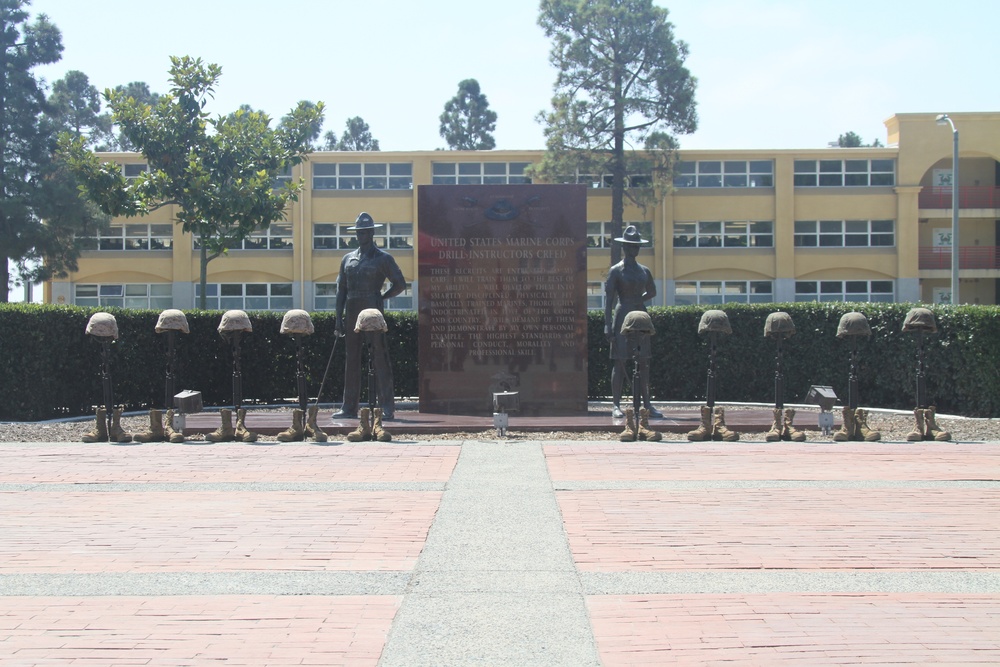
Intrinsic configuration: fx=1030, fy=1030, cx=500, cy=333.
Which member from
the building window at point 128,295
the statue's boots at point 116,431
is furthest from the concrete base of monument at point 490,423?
the building window at point 128,295

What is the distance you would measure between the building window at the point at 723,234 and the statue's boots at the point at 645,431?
3309 centimetres

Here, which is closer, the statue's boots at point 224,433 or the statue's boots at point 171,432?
the statue's boots at point 171,432

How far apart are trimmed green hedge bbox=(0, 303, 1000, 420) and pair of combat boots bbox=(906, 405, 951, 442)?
3.71m

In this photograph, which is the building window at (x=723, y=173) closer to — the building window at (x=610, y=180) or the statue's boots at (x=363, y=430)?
the building window at (x=610, y=180)

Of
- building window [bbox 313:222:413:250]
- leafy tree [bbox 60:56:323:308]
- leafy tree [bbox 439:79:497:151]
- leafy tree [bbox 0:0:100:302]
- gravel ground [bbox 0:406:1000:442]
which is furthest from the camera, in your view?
leafy tree [bbox 439:79:497:151]

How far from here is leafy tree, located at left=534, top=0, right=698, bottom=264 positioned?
135 feet

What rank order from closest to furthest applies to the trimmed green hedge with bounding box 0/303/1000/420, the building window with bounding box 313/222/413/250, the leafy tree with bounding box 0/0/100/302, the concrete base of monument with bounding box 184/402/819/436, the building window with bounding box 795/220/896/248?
the concrete base of monument with bounding box 184/402/819/436, the trimmed green hedge with bounding box 0/303/1000/420, the leafy tree with bounding box 0/0/100/302, the building window with bounding box 313/222/413/250, the building window with bounding box 795/220/896/248

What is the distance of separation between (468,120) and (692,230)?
34.4 m

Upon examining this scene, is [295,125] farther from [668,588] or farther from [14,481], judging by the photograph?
[668,588]

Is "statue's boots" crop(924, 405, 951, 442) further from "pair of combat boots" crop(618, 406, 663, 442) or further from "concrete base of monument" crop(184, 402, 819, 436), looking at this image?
"pair of combat boots" crop(618, 406, 663, 442)

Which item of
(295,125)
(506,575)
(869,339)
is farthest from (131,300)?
(506,575)

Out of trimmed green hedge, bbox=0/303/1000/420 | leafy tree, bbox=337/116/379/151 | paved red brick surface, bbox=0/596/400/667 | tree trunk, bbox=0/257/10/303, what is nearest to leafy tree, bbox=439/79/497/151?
leafy tree, bbox=337/116/379/151

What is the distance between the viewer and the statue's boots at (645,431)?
1201 centimetres

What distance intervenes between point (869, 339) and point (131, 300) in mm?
35379
